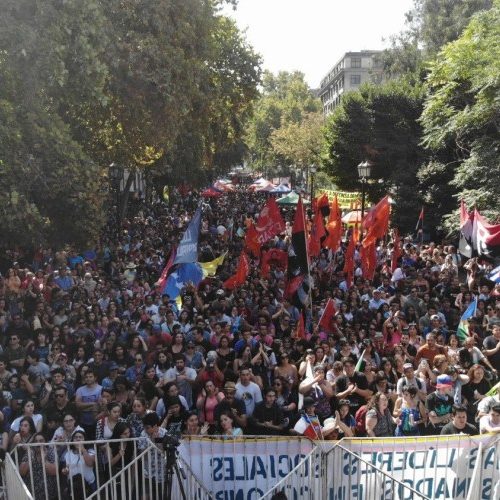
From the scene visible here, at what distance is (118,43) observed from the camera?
18281 millimetres

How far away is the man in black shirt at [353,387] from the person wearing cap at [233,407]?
4.11 ft

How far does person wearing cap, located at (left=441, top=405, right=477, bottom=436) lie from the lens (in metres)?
7.19

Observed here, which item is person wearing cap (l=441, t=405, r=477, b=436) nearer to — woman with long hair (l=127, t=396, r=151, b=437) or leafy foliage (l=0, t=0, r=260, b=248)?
woman with long hair (l=127, t=396, r=151, b=437)

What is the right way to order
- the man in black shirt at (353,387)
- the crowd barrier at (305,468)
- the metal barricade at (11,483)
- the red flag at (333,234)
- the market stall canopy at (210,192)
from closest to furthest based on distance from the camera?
the metal barricade at (11,483), the crowd barrier at (305,468), the man in black shirt at (353,387), the red flag at (333,234), the market stall canopy at (210,192)

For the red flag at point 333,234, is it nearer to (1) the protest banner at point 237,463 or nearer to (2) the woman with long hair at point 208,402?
(2) the woman with long hair at point 208,402

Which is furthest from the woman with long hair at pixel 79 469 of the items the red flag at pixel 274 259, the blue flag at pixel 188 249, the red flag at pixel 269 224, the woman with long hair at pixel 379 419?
the red flag at pixel 269 224

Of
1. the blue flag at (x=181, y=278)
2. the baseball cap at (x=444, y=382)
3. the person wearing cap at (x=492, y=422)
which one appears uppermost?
the blue flag at (x=181, y=278)

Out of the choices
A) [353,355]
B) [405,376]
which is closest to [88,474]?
[405,376]

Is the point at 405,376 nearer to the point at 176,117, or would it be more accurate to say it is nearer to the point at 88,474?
the point at 88,474

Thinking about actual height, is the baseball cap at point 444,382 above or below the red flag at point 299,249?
below

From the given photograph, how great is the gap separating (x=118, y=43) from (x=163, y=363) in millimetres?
10798

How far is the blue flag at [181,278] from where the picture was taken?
14180 mm

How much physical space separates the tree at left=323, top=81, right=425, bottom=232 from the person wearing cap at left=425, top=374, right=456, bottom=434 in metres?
23.7

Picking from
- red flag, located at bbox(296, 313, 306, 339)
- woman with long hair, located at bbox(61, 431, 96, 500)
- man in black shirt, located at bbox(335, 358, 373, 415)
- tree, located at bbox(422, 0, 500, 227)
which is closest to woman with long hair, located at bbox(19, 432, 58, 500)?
woman with long hair, located at bbox(61, 431, 96, 500)
